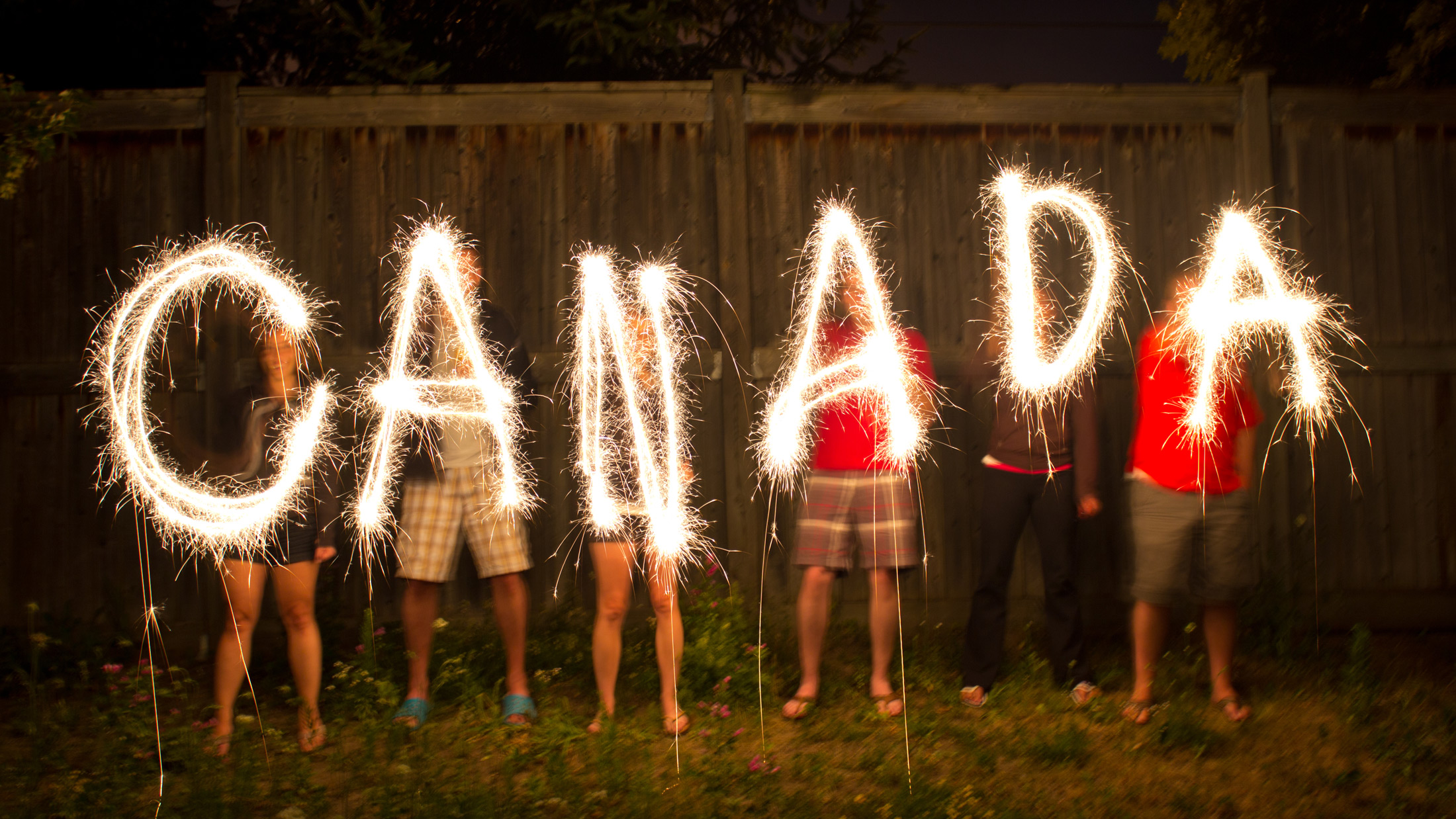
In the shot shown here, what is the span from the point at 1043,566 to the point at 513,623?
8.02 ft

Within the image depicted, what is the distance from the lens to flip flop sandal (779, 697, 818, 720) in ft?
13.2

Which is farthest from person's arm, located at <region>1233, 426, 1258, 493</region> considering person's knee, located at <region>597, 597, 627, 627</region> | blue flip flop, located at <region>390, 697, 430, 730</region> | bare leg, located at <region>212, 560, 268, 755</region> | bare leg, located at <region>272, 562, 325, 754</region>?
bare leg, located at <region>212, 560, 268, 755</region>

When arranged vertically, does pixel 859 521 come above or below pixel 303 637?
above

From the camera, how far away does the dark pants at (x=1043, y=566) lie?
165 inches

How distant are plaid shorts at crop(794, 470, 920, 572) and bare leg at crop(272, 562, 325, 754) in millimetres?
2117

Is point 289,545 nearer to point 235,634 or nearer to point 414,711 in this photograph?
point 235,634

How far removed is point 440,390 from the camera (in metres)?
3.94

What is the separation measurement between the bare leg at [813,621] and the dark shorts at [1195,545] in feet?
4.56

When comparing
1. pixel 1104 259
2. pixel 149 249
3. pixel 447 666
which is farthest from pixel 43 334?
pixel 1104 259

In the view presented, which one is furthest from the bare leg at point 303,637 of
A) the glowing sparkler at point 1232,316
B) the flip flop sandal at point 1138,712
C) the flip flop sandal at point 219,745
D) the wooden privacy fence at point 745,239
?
the glowing sparkler at point 1232,316

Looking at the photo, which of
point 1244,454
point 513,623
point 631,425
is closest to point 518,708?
point 513,623

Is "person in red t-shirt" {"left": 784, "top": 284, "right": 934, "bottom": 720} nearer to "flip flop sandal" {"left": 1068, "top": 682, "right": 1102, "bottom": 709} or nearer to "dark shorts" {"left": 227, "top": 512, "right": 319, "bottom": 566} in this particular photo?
"flip flop sandal" {"left": 1068, "top": 682, "right": 1102, "bottom": 709}

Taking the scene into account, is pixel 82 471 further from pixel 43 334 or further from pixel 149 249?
pixel 149 249

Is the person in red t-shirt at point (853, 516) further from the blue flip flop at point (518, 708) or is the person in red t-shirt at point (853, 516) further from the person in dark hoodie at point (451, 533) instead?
the person in dark hoodie at point (451, 533)
